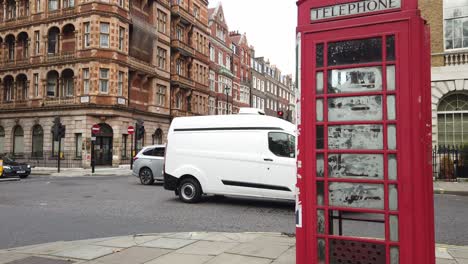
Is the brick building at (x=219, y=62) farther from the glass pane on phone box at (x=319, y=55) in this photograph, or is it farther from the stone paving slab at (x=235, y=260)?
the glass pane on phone box at (x=319, y=55)

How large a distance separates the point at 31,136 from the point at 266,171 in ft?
101

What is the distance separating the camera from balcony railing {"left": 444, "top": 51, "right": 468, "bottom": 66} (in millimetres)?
17875

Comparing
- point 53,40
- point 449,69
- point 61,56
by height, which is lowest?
point 449,69

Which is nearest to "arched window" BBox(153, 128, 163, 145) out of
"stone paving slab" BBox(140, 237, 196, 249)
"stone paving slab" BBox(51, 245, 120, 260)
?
"stone paving slab" BBox(140, 237, 196, 249)

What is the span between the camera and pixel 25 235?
281 inches

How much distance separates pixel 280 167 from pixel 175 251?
4920 millimetres

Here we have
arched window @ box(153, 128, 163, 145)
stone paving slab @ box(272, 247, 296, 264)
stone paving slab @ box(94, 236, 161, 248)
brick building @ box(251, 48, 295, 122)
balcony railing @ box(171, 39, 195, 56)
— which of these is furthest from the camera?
brick building @ box(251, 48, 295, 122)

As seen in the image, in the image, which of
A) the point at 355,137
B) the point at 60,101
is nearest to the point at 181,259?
the point at 355,137

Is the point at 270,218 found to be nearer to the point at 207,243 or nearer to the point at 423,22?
the point at 207,243

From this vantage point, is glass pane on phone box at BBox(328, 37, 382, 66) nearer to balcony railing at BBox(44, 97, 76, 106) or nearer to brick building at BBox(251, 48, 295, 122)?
balcony railing at BBox(44, 97, 76, 106)

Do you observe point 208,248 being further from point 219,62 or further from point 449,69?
point 219,62

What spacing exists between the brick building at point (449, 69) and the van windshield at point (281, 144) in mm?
11078

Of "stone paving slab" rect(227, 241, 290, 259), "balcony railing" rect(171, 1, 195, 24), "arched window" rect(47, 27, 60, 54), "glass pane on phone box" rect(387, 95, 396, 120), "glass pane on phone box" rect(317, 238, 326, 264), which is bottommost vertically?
"stone paving slab" rect(227, 241, 290, 259)

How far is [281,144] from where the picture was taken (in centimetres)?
1026
